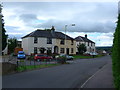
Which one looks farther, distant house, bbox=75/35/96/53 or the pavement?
distant house, bbox=75/35/96/53

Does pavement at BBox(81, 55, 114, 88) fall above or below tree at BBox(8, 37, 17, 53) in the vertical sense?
below

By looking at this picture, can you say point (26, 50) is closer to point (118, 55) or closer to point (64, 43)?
point (64, 43)

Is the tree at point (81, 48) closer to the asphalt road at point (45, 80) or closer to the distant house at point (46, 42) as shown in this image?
the distant house at point (46, 42)

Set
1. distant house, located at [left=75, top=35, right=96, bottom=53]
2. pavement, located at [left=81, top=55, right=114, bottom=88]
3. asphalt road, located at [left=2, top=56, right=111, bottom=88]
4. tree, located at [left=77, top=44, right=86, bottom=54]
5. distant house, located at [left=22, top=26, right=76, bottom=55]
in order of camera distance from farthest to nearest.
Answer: distant house, located at [left=75, top=35, right=96, bottom=53] → tree, located at [left=77, top=44, right=86, bottom=54] → distant house, located at [left=22, top=26, right=76, bottom=55] → asphalt road, located at [left=2, top=56, right=111, bottom=88] → pavement, located at [left=81, top=55, right=114, bottom=88]

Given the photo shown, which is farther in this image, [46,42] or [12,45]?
[12,45]

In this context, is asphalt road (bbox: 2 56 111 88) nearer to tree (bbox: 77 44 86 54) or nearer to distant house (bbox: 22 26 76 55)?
distant house (bbox: 22 26 76 55)

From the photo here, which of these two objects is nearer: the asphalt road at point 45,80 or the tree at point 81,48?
the asphalt road at point 45,80

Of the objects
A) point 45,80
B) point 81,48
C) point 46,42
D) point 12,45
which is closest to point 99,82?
point 45,80

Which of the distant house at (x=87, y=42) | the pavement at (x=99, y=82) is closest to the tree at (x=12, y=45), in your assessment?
the distant house at (x=87, y=42)

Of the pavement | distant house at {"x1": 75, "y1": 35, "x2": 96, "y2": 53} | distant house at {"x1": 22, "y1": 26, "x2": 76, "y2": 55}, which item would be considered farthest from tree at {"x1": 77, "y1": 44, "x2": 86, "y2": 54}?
the pavement

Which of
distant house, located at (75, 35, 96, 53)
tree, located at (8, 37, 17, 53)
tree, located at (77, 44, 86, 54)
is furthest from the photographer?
distant house, located at (75, 35, 96, 53)

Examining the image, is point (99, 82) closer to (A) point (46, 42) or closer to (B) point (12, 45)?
(A) point (46, 42)

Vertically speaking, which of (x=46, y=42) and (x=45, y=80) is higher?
(x=46, y=42)

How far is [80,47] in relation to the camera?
3054 inches
